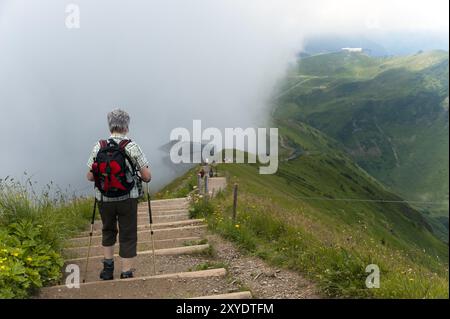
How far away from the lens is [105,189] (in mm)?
6727

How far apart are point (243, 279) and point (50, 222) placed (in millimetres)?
3499

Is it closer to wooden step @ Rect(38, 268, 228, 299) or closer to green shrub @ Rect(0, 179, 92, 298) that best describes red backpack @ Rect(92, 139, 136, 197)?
wooden step @ Rect(38, 268, 228, 299)

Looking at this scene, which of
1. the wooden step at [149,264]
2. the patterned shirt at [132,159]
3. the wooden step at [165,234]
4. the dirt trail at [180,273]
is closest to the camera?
the dirt trail at [180,273]

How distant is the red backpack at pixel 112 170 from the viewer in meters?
6.61

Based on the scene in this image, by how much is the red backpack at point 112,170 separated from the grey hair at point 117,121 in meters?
0.21

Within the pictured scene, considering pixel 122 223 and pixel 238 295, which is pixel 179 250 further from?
pixel 238 295

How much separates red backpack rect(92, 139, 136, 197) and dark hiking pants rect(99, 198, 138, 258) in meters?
0.20

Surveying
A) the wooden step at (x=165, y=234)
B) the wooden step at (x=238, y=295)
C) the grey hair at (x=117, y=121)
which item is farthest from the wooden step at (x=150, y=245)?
the wooden step at (x=238, y=295)

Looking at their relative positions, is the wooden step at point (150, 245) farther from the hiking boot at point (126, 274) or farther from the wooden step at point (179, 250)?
the hiking boot at point (126, 274)

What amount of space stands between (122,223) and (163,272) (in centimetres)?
131
